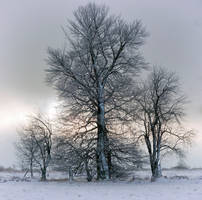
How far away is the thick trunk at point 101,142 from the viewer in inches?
842

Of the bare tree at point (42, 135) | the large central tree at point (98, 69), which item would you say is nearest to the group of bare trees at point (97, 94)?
the large central tree at point (98, 69)

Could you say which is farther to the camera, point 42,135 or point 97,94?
point 42,135

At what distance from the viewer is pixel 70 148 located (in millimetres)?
21359

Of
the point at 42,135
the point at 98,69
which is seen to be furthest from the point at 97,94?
the point at 42,135

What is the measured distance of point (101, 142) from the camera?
21375 millimetres

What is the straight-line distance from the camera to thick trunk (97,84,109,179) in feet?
70.1

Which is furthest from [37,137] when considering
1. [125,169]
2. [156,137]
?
[125,169]

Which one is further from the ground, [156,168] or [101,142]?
[101,142]

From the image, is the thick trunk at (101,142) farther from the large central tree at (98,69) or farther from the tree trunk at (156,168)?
the tree trunk at (156,168)

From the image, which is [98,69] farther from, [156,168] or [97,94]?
[156,168]

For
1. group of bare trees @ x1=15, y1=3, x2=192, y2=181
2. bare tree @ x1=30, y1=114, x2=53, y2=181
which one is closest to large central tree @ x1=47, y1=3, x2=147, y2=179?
group of bare trees @ x1=15, y1=3, x2=192, y2=181

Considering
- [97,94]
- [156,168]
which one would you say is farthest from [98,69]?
[156,168]

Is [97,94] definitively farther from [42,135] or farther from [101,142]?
A: [42,135]

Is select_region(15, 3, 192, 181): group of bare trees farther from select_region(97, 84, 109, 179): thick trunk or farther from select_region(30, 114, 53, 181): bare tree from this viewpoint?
select_region(30, 114, 53, 181): bare tree
